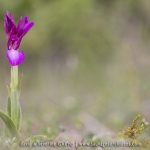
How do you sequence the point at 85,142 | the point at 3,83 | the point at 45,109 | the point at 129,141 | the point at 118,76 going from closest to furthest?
1. the point at 129,141
2. the point at 85,142
3. the point at 45,109
4. the point at 118,76
5. the point at 3,83

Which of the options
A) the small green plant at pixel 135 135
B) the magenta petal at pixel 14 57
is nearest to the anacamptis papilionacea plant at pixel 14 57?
the magenta petal at pixel 14 57

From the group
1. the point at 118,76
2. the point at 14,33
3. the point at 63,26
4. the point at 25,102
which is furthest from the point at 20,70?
the point at 14,33

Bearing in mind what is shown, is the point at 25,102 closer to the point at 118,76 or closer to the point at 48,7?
the point at 118,76

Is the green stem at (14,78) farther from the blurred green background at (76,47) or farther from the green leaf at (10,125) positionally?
the blurred green background at (76,47)

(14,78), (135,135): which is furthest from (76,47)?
(135,135)

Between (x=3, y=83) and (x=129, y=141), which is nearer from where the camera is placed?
(x=129, y=141)

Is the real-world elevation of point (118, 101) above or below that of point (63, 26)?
below

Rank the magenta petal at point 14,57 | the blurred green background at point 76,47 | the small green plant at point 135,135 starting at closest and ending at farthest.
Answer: the small green plant at point 135,135 → the magenta petal at point 14,57 → the blurred green background at point 76,47

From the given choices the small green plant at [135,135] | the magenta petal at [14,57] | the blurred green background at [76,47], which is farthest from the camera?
the blurred green background at [76,47]

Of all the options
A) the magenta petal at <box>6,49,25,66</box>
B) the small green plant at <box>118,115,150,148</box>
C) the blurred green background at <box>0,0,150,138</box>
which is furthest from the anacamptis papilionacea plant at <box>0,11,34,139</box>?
the blurred green background at <box>0,0,150,138</box>
